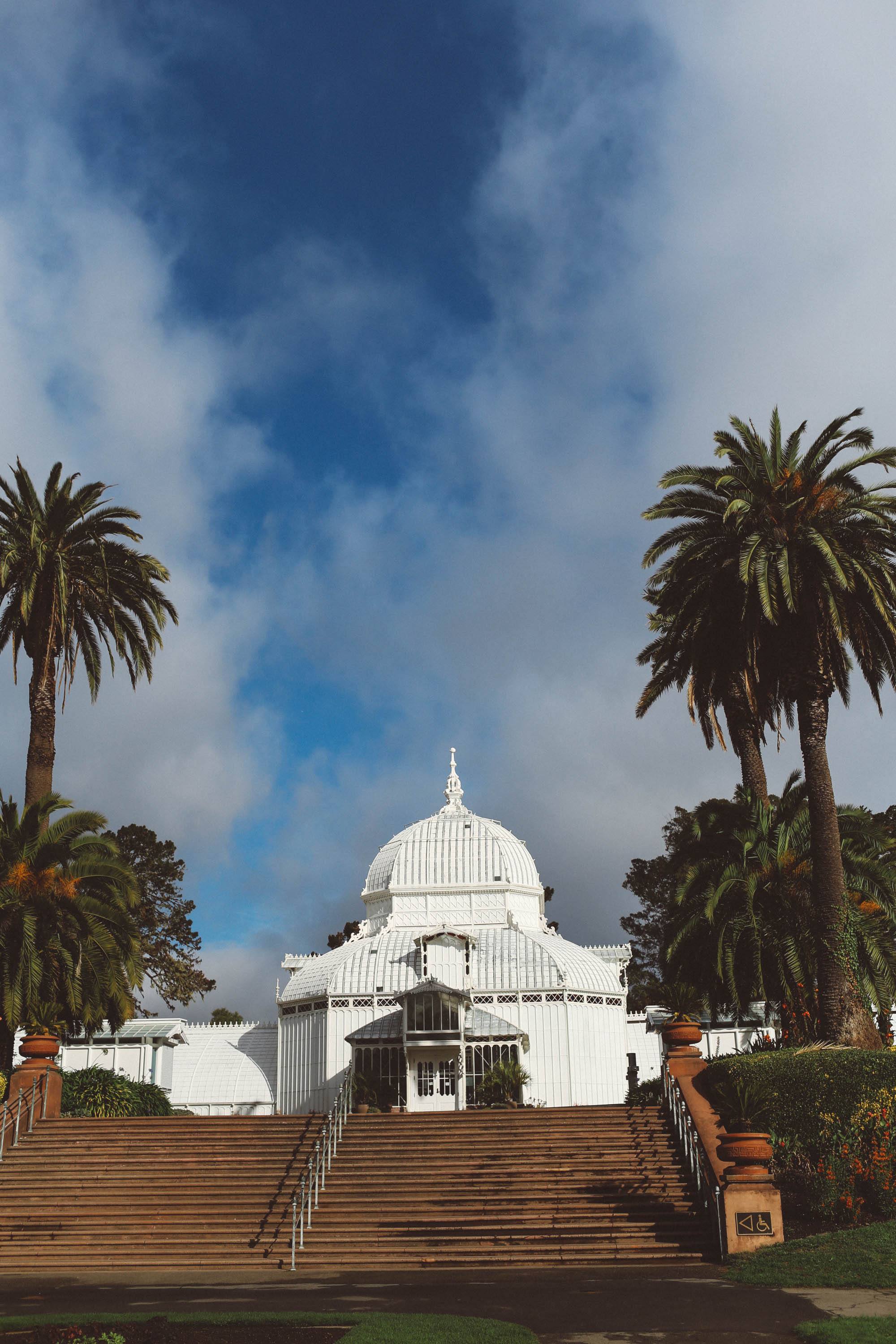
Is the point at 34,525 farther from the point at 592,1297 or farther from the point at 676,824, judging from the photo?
the point at 676,824

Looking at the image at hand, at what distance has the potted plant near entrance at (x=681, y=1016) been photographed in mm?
21953

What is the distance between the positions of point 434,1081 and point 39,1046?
1450 cm

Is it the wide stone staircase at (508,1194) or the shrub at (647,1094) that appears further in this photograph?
the shrub at (647,1094)

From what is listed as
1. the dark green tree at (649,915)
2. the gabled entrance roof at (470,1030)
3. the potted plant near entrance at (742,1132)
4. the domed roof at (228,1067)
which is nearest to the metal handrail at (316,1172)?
the potted plant near entrance at (742,1132)

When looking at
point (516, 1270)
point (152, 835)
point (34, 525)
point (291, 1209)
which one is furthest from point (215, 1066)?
point (516, 1270)

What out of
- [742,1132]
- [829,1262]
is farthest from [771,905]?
[829,1262]

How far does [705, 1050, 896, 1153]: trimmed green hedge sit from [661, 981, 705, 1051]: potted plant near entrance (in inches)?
124

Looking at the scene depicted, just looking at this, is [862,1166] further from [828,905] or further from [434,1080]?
[434,1080]

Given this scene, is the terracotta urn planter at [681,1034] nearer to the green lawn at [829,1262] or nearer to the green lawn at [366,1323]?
the green lawn at [829,1262]

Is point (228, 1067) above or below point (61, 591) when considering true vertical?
below

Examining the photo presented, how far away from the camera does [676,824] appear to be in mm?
67688

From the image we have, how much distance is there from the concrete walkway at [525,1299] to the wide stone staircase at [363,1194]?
1208 mm

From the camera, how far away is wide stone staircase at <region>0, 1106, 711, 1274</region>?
54.7 ft

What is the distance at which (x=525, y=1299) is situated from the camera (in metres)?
13.0
